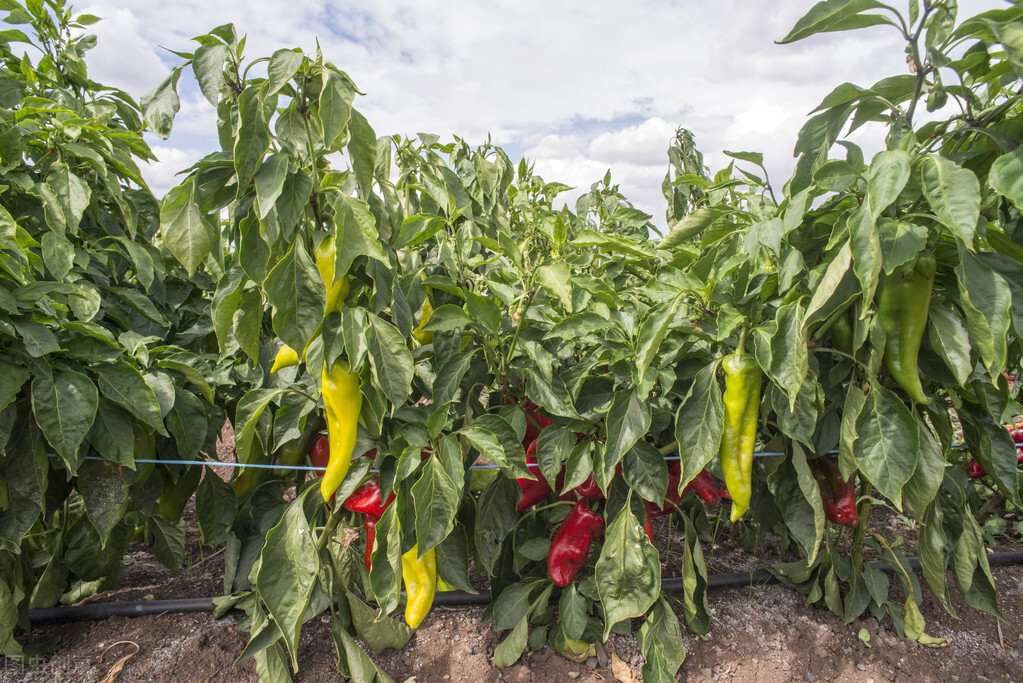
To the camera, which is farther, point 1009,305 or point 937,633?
point 937,633

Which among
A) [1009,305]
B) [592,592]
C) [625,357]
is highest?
[1009,305]

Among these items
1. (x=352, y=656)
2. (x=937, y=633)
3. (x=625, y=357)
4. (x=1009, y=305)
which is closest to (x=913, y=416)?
(x=1009, y=305)

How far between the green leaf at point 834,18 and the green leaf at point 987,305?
1.62ft

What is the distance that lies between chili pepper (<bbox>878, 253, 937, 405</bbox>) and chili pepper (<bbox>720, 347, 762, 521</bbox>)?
0.28 metres

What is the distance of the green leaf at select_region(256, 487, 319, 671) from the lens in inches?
59.1

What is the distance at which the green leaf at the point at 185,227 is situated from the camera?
1.33 meters

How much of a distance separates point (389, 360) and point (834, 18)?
1152 mm

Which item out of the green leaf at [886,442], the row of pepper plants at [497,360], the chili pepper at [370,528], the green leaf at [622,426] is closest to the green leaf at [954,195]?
the row of pepper plants at [497,360]

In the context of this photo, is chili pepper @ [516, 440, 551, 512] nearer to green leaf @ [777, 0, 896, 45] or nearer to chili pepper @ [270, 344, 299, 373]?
chili pepper @ [270, 344, 299, 373]

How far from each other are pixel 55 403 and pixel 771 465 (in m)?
1.84

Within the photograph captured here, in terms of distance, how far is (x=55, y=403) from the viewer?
152 cm

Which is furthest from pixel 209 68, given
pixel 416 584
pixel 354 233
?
pixel 416 584

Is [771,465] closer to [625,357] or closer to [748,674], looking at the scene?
[625,357]

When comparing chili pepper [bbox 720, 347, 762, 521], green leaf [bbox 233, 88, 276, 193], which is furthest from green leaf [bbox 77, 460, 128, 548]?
chili pepper [bbox 720, 347, 762, 521]
